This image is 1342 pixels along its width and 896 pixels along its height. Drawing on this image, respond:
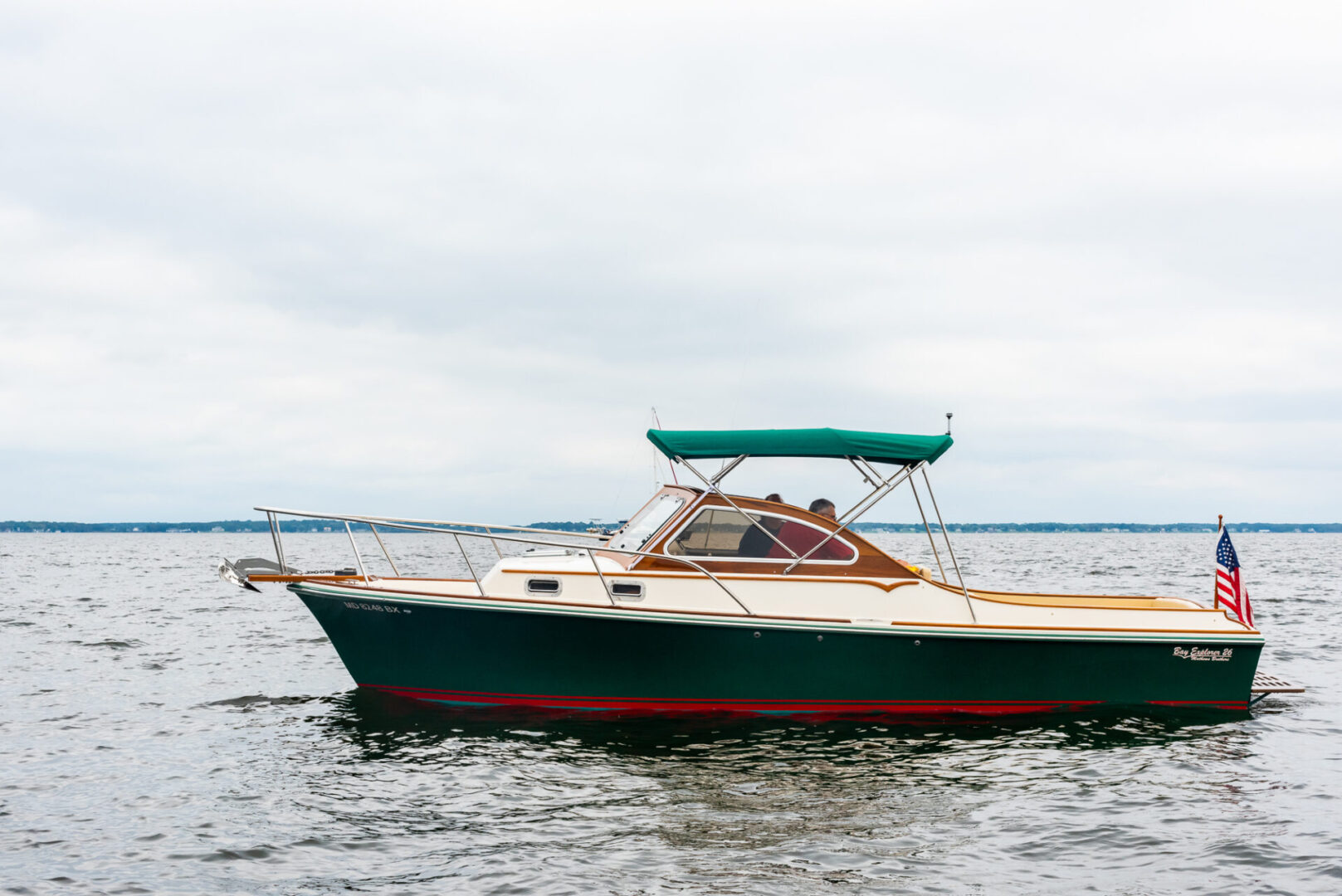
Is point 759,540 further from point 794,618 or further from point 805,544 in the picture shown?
point 794,618

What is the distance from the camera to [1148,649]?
9.61m

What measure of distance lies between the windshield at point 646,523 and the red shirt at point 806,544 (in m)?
1.05

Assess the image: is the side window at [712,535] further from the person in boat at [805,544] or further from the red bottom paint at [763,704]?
the red bottom paint at [763,704]

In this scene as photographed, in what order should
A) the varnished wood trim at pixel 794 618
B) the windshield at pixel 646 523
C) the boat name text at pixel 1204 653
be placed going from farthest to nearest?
1. the windshield at pixel 646 523
2. the boat name text at pixel 1204 653
3. the varnished wood trim at pixel 794 618

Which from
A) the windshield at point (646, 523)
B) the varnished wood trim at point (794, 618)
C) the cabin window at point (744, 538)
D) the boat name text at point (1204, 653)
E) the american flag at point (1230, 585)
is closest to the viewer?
the varnished wood trim at point (794, 618)

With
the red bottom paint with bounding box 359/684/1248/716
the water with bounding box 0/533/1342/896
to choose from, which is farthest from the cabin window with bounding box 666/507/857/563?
the water with bounding box 0/533/1342/896

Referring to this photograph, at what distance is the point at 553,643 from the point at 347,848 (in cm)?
314

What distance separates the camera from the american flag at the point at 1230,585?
10.4 meters

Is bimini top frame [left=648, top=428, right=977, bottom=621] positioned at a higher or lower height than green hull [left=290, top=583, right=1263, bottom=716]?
higher

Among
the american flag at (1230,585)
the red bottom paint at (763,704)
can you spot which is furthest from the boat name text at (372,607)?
the american flag at (1230,585)

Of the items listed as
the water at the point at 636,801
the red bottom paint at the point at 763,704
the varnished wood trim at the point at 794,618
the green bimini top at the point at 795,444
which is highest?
the green bimini top at the point at 795,444

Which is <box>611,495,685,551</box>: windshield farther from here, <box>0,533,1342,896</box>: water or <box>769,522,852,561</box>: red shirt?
<box>0,533,1342,896</box>: water

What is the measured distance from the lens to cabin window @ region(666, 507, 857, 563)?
32.1 ft

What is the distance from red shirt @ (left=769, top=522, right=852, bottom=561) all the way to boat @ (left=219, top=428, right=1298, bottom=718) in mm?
16
